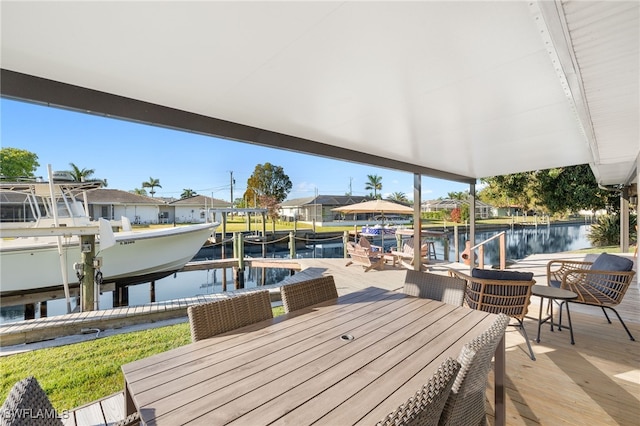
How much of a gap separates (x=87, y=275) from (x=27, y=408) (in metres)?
5.37

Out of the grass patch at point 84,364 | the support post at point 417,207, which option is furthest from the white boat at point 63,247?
the support post at point 417,207

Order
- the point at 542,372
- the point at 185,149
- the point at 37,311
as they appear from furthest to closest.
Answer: the point at 185,149 → the point at 37,311 → the point at 542,372

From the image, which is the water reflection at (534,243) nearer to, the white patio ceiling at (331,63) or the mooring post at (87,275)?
the white patio ceiling at (331,63)

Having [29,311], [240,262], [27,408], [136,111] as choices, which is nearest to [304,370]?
[27,408]

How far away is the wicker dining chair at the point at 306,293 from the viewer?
85.9 inches

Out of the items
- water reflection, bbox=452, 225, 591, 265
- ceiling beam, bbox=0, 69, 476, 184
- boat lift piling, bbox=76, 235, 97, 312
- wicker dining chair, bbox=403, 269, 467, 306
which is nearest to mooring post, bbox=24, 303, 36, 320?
boat lift piling, bbox=76, 235, 97, 312

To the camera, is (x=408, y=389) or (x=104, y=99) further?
(x=104, y=99)

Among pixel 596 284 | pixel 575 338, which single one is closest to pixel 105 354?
pixel 575 338

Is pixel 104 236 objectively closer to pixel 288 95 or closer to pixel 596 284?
pixel 288 95

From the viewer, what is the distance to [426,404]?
2.66 feet

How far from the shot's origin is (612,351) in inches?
110

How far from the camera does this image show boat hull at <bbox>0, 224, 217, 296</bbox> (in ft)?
21.0

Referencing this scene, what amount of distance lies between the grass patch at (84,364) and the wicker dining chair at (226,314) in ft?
5.19

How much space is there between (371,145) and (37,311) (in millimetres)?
9796
